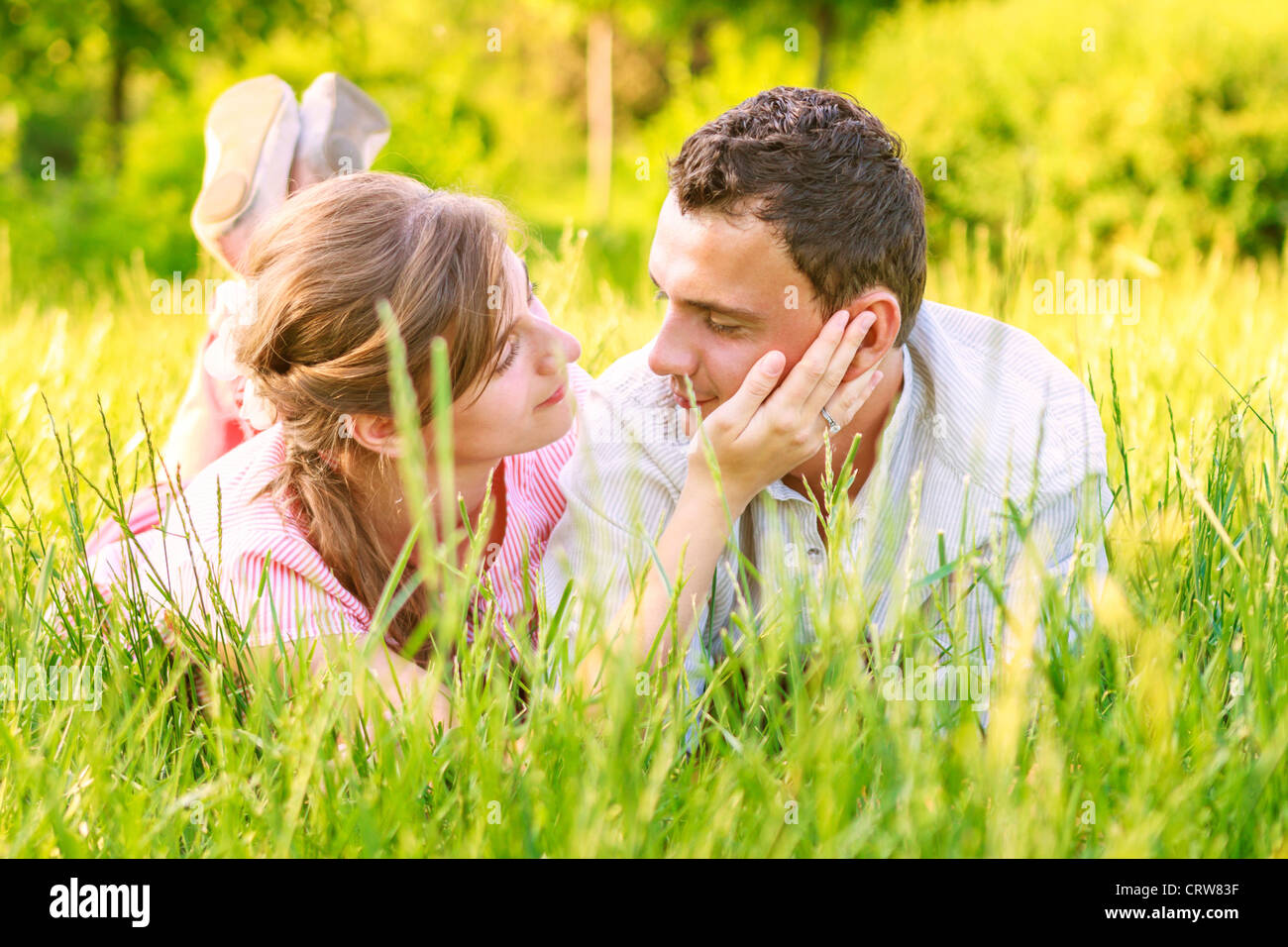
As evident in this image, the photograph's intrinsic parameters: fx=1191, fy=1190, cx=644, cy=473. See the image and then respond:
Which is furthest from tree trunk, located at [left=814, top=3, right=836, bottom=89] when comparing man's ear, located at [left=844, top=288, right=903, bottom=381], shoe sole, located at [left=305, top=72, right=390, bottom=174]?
man's ear, located at [left=844, top=288, right=903, bottom=381]

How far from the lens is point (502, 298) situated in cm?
260

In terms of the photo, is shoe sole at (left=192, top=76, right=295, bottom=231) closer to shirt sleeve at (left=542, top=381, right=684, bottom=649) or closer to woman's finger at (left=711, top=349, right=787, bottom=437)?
shirt sleeve at (left=542, top=381, right=684, bottom=649)

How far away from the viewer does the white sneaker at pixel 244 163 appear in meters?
3.47

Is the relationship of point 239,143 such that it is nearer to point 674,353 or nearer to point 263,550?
point 263,550

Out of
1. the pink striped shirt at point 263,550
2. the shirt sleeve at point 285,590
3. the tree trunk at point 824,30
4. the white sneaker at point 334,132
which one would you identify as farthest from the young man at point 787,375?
the tree trunk at point 824,30

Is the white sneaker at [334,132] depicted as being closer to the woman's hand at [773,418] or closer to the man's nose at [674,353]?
the man's nose at [674,353]

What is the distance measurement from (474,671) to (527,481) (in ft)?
4.45

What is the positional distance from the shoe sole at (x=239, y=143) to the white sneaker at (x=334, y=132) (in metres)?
0.10

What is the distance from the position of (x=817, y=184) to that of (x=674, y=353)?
1.50 ft

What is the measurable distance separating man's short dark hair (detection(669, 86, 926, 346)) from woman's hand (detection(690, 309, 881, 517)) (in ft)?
0.42

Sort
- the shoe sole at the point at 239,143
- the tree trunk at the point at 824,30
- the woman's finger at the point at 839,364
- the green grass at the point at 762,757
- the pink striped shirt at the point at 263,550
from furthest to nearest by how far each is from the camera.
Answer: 1. the tree trunk at the point at 824,30
2. the shoe sole at the point at 239,143
3. the woman's finger at the point at 839,364
4. the pink striped shirt at the point at 263,550
5. the green grass at the point at 762,757

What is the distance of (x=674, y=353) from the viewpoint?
8.19 ft

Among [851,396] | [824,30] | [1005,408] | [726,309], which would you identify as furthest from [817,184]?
[824,30]

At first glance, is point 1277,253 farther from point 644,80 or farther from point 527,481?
point 644,80
